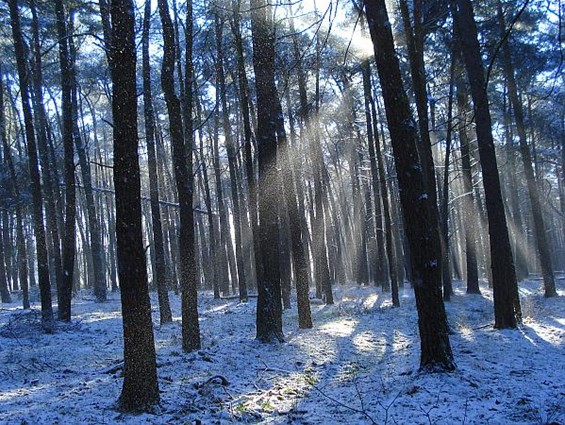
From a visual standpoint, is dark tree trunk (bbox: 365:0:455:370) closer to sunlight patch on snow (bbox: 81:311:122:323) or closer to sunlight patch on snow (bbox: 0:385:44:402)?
sunlight patch on snow (bbox: 0:385:44:402)

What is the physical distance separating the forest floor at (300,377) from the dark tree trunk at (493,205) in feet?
2.14

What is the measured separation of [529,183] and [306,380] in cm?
1588

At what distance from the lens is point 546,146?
1320 inches

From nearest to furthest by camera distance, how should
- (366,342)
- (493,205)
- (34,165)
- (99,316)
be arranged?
(493,205) < (366,342) < (34,165) < (99,316)

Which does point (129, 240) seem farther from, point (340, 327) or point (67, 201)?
point (67, 201)

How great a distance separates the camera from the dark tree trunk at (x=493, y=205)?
10.7m

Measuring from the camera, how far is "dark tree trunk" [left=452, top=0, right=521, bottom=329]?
35.2 feet

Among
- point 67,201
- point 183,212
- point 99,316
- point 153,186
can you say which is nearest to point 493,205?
point 183,212

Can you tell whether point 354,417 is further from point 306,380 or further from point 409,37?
point 409,37

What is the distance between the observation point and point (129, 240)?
573 centimetres

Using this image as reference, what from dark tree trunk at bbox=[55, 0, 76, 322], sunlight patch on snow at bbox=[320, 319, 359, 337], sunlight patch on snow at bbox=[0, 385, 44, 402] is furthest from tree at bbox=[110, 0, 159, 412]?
dark tree trunk at bbox=[55, 0, 76, 322]

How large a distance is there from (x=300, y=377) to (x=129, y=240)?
3999 mm

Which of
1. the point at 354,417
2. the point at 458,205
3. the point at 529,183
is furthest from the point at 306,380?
the point at 458,205

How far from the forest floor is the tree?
0.46 m
